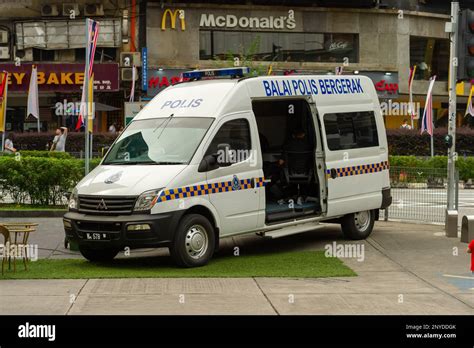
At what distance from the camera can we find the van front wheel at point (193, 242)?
11.6m

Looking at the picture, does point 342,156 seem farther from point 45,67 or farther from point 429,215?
point 45,67

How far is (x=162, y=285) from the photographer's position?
10430 millimetres

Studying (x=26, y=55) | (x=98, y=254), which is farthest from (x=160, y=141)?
(x=26, y=55)

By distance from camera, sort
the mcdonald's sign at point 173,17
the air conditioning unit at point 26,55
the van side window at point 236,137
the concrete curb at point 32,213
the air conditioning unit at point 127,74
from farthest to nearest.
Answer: the mcdonald's sign at point 173,17, the air conditioning unit at point 26,55, the air conditioning unit at point 127,74, the concrete curb at point 32,213, the van side window at point 236,137

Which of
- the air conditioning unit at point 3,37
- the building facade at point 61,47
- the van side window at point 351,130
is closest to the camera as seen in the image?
the van side window at point 351,130

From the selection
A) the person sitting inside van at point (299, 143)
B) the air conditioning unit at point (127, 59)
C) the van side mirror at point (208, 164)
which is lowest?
the van side mirror at point (208, 164)

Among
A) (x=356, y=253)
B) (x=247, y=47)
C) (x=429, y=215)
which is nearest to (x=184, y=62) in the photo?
(x=247, y=47)

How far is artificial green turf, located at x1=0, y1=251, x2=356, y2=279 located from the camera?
11286mm

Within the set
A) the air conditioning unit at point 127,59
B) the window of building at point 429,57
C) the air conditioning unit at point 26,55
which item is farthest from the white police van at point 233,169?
the window of building at point 429,57

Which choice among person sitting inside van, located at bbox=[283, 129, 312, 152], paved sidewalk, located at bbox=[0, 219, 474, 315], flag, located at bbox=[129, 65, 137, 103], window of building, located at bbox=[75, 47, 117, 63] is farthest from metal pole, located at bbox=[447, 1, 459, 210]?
window of building, located at bbox=[75, 47, 117, 63]

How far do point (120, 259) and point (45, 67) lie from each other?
26.5m

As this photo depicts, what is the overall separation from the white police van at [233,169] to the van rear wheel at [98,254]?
0.05 ft

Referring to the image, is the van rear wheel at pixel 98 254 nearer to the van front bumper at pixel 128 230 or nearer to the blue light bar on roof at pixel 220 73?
the van front bumper at pixel 128 230

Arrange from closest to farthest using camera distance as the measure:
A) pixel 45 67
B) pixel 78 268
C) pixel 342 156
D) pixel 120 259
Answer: pixel 78 268
pixel 120 259
pixel 342 156
pixel 45 67
